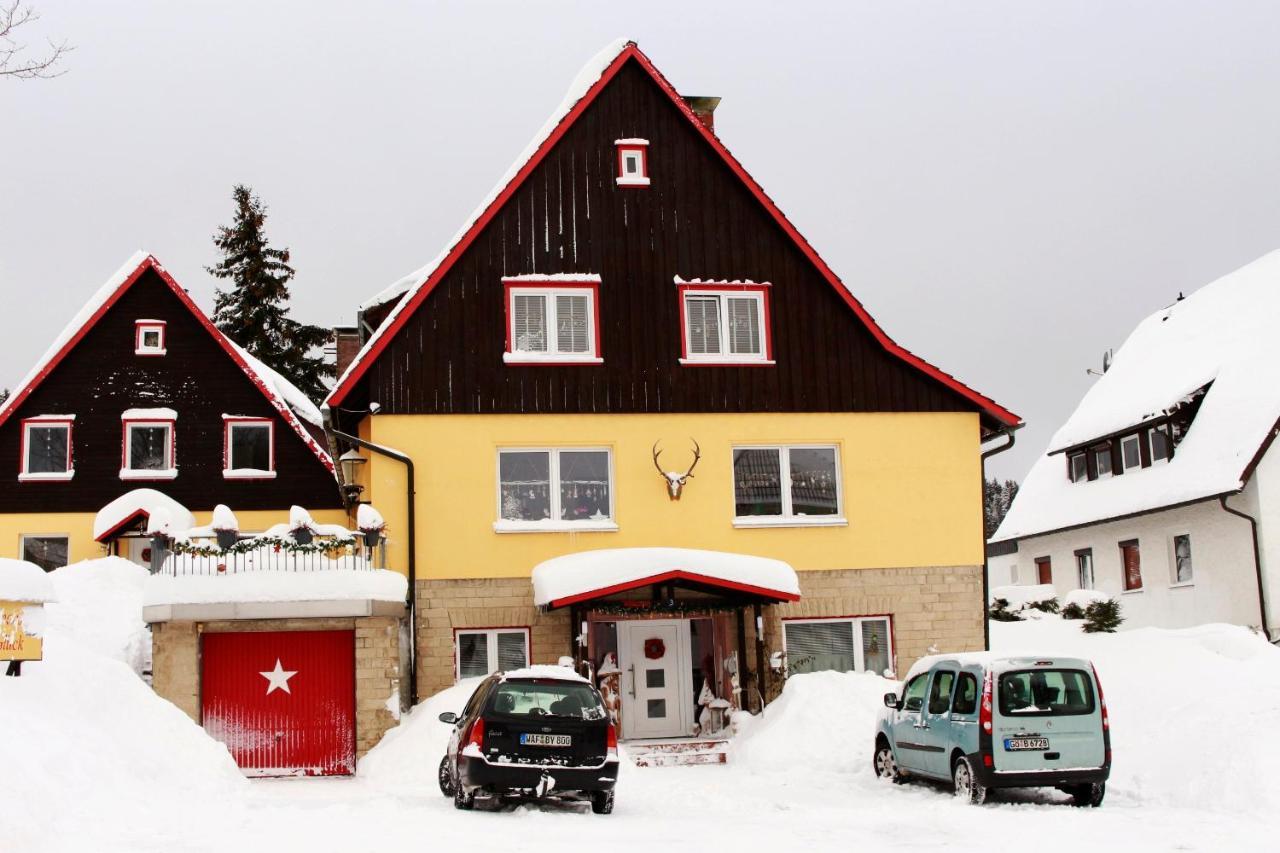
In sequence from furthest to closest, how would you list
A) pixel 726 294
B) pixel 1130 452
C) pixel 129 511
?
pixel 1130 452
pixel 129 511
pixel 726 294

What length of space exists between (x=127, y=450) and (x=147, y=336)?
2.73m

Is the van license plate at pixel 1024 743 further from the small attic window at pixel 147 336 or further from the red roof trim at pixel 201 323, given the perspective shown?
the small attic window at pixel 147 336

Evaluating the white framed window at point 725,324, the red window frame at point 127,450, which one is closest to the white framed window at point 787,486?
the white framed window at point 725,324

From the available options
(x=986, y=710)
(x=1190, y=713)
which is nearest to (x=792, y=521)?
(x=1190, y=713)

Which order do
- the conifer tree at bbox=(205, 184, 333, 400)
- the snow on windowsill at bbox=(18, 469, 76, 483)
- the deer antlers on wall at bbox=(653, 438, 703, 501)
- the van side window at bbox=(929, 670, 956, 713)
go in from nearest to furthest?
1. the van side window at bbox=(929, 670, 956, 713)
2. the deer antlers on wall at bbox=(653, 438, 703, 501)
3. the snow on windowsill at bbox=(18, 469, 76, 483)
4. the conifer tree at bbox=(205, 184, 333, 400)

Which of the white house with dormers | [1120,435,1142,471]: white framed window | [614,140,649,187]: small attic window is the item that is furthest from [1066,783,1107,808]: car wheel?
[1120,435,1142,471]: white framed window

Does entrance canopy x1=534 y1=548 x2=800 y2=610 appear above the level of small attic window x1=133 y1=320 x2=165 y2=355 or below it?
below

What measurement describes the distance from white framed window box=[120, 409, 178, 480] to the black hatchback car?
2066 centimetres

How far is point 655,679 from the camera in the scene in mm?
22672

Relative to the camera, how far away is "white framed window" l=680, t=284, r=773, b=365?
23312 millimetres

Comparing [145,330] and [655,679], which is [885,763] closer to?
[655,679]

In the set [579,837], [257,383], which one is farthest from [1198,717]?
[257,383]

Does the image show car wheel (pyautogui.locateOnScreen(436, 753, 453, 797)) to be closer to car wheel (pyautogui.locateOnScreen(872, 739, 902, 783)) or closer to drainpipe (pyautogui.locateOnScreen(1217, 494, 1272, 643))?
car wheel (pyautogui.locateOnScreen(872, 739, 902, 783))

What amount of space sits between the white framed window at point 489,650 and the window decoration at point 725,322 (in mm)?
5380
